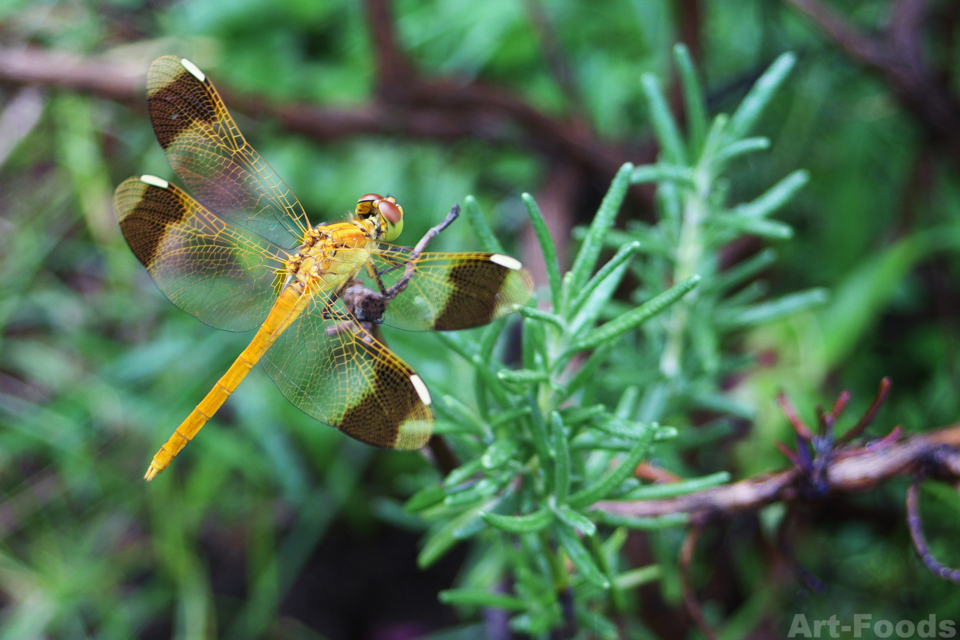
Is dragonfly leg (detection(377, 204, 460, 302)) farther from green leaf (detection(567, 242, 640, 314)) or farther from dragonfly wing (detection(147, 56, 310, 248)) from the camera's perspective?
dragonfly wing (detection(147, 56, 310, 248))

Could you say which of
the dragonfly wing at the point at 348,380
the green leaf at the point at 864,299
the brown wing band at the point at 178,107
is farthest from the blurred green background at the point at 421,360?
the brown wing band at the point at 178,107

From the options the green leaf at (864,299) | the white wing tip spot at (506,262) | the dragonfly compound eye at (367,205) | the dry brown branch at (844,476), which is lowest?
the green leaf at (864,299)

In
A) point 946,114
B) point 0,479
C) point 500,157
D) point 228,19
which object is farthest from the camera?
point 228,19

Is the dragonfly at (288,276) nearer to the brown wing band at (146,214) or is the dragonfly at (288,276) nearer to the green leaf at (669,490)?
the brown wing band at (146,214)

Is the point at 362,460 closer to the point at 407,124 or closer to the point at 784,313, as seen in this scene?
the point at 407,124

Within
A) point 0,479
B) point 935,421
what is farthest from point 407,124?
point 0,479

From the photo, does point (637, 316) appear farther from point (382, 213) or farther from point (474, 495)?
point (382, 213)

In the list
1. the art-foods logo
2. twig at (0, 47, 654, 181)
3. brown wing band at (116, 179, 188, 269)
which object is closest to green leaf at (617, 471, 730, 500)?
the art-foods logo
